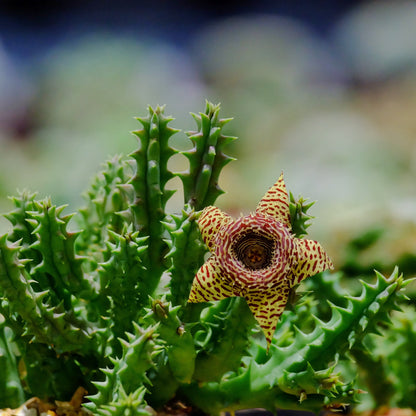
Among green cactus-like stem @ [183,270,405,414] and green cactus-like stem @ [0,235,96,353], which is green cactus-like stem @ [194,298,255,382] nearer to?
green cactus-like stem @ [183,270,405,414]

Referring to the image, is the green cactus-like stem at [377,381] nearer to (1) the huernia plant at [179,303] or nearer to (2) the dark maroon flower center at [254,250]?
(1) the huernia plant at [179,303]

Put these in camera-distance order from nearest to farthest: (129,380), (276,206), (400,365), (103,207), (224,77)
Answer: (129,380) → (276,206) → (103,207) → (400,365) → (224,77)

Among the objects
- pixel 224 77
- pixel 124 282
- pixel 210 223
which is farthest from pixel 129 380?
pixel 224 77

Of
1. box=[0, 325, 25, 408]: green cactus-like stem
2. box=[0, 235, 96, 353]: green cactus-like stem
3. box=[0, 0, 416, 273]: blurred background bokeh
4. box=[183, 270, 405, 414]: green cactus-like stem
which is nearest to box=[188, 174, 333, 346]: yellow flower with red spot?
box=[183, 270, 405, 414]: green cactus-like stem

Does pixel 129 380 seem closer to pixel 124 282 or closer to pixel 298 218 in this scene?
pixel 124 282

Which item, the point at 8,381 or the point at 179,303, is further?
the point at 8,381

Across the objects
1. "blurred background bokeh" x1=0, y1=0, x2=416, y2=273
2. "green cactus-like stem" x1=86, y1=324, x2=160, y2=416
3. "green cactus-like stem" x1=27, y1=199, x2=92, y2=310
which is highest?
"blurred background bokeh" x1=0, y1=0, x2=416, y2=273
